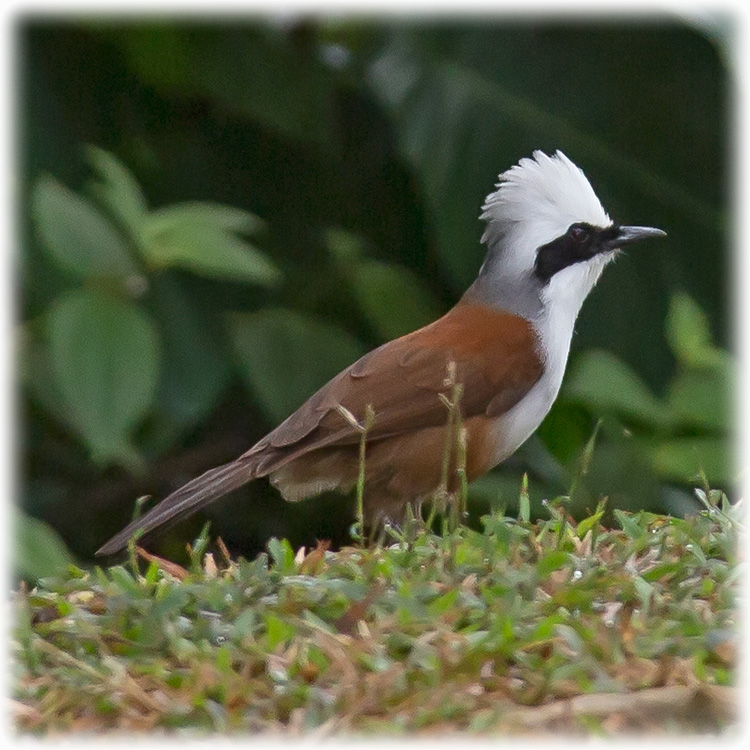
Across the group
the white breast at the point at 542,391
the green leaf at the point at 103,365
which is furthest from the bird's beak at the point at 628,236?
the green leaf at the point at 103,365

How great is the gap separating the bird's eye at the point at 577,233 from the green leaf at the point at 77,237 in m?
1.90

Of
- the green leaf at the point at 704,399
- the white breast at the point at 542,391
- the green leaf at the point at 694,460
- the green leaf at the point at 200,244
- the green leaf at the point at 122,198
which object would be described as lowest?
the green leaf at the point at 694,460

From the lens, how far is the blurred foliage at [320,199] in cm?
628

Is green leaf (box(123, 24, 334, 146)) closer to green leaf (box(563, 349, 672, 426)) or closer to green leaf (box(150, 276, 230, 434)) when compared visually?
green leaf (box(150, 276, 230, 434))

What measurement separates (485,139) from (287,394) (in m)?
1.67

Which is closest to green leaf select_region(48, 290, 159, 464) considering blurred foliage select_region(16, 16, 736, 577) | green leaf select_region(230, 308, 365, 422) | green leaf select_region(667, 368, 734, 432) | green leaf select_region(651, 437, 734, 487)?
blurred foliage select_region(16, 16, 736, 577)

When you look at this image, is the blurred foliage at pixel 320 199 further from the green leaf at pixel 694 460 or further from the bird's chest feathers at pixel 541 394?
the bird's chest feathers at pixel 541 394

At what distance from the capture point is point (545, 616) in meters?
3.23

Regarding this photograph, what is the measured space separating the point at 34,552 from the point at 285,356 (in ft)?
5.53

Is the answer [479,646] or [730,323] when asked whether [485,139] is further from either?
[479,646]

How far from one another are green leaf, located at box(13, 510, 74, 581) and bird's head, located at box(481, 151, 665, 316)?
6.80 ft

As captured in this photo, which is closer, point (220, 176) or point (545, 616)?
point (545, 616)

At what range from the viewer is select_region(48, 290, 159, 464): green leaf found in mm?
5473

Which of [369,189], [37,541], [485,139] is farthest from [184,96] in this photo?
[37,541]
